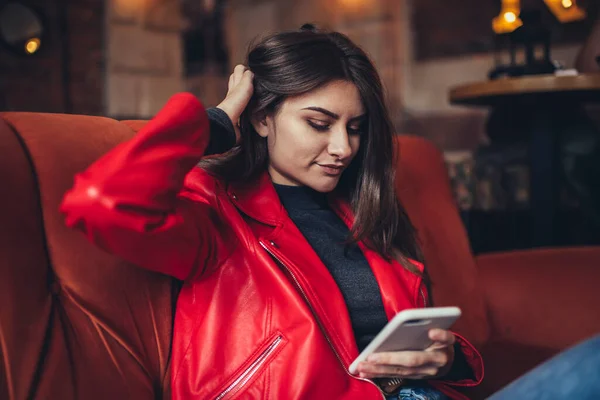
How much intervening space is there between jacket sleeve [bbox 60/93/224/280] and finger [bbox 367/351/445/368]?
0.33 meters

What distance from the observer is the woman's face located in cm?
121

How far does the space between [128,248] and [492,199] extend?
1902mm

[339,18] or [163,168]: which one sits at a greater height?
[339,18]

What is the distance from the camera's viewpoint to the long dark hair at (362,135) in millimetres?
1218

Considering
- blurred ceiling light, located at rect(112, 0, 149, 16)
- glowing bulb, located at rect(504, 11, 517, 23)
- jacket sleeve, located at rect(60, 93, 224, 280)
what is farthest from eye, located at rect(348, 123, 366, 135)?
blurred ceiling light, located at rect(112, 0, 149, 16)

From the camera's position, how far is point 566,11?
3395 millimetres

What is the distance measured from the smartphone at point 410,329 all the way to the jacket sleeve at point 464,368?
0.18m

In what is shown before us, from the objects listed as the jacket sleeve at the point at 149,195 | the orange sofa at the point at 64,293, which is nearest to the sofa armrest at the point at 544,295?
the orange sofa at the point at 64,293

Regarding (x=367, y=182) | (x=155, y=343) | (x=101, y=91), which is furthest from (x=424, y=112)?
(x=155, y=343)

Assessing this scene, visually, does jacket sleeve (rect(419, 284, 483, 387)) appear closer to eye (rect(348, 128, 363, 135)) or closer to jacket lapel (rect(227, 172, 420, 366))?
jacket lapel (rect(227, 172, 420, 366))

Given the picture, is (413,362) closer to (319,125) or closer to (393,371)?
(393,371)

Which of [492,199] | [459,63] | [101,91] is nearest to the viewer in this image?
[492,199]

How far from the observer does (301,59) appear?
4.01 feet

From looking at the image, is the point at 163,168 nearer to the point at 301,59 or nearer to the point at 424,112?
the point at 301,59
